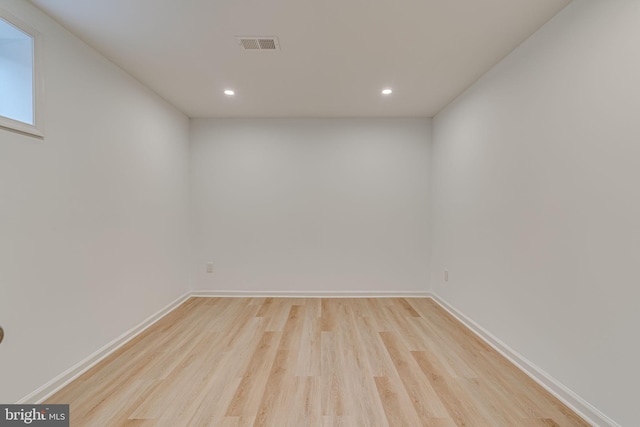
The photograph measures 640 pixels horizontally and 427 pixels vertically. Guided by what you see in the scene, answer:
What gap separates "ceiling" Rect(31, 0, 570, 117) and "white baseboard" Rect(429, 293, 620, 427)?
95.4 inches

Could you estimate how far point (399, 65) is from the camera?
254 cm

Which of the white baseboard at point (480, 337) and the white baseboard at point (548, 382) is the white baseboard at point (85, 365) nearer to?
the white baseboard at point (480, 337)

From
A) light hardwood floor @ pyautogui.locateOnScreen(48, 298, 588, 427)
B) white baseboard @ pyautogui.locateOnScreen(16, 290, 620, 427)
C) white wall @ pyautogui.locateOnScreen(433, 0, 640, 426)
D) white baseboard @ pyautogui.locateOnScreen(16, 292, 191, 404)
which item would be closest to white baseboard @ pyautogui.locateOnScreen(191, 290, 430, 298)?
white baseboard @ pyautogui.locateOnScreen(16, 290, 620, 427)

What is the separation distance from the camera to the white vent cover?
7.03 ft

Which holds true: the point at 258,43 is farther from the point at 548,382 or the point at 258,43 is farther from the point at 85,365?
the point at 548,382

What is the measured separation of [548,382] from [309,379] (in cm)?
162

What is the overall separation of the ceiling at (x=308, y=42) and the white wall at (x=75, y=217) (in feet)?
0.99

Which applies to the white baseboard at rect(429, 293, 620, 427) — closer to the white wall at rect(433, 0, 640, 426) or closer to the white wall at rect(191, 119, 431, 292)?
the white wall at rect(433, 0, 640, 426)

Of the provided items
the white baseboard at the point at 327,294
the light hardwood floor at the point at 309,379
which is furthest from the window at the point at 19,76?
the white baseboard at the point at 327,294

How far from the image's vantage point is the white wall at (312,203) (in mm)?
4066

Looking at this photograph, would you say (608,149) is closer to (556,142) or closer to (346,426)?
(556,142)

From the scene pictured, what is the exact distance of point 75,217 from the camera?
2.12m

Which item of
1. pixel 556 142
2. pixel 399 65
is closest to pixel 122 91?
pixel 399 65

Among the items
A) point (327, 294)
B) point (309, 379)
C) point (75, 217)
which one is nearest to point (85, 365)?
point (75, 217)
